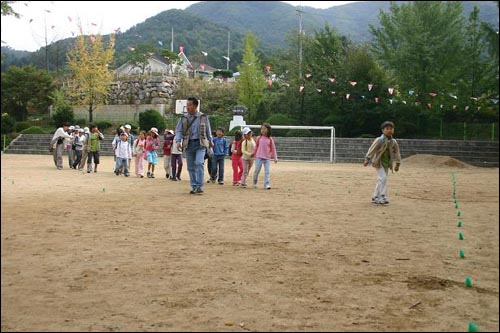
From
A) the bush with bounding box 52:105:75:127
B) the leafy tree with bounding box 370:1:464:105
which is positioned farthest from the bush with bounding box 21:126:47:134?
the leafy tree with bounding box 370:1:464:105

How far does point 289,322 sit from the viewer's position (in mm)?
3064

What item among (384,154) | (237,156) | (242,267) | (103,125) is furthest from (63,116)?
(242,267)

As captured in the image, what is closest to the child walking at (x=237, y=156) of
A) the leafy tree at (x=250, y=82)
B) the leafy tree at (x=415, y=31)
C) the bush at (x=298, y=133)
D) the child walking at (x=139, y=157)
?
the child walking at (x=139, y=157)

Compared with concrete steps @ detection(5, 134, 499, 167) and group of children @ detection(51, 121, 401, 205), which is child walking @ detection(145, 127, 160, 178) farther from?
concrete steps @ detection(5, 134, 499, 167)

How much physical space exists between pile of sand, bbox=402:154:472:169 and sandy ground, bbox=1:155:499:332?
13103 millimetres

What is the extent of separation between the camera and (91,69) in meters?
A: 36.9

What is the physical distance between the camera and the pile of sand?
801 inches

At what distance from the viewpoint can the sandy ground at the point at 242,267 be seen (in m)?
2.94

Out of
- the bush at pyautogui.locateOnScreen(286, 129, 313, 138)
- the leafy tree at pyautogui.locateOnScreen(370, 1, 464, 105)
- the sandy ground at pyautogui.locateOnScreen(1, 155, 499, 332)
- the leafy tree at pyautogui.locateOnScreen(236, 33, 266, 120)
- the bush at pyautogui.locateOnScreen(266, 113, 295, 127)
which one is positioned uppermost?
the leafy tree at pyautogui.locateOnScreen(236, 33, 266, 120)

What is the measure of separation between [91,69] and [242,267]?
3532 cm

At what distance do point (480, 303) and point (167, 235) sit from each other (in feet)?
10.7

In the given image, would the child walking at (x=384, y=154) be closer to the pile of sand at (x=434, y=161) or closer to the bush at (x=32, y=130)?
the pile of sand at (x=434, y=161)

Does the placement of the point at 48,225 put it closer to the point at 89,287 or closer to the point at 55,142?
the point at 89,287

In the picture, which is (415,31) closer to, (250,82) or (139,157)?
(139,157)
